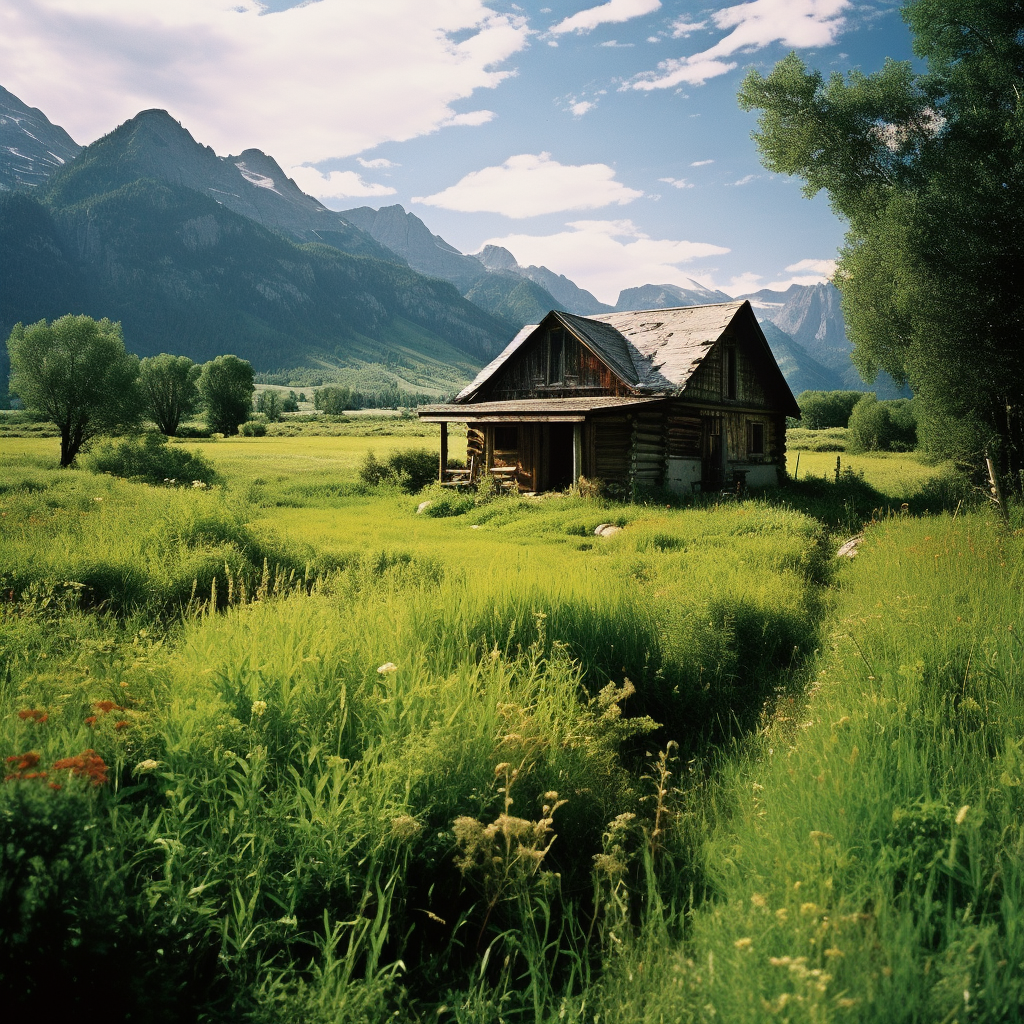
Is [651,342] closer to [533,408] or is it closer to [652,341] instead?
[652,341]

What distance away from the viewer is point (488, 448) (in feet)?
81.1

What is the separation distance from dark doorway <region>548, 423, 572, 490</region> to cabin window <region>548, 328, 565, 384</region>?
1.75 metres

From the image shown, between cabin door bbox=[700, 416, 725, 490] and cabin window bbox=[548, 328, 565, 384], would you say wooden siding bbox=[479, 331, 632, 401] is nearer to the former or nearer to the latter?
cabin window bbox=[548, 328, 565, 384]

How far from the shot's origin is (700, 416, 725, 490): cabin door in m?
24.0

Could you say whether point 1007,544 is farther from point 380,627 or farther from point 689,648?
point 380,627

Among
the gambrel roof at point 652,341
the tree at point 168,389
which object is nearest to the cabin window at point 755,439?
the gambrel roof at point 652,341

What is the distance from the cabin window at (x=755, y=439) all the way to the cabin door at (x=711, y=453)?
2.73 meters

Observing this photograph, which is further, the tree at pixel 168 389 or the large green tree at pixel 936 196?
the tree at pixel 168 389

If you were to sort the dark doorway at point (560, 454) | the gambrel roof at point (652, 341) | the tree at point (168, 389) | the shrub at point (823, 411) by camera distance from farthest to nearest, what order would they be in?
the shrub at point (823, 411)
the tree at point (168, 389)
the dark doorway at point (560, 454)
the gambrel roof at point (652, 341)

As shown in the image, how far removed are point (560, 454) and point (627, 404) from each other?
19.3ft

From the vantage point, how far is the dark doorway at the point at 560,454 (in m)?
24.5

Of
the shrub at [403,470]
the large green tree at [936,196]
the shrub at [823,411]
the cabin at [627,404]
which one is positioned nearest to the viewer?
the large green tree at [936,196]

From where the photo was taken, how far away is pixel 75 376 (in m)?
27.6

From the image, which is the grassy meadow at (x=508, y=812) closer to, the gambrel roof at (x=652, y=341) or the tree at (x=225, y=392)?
the gambrel roof at (x=652, y=341)
